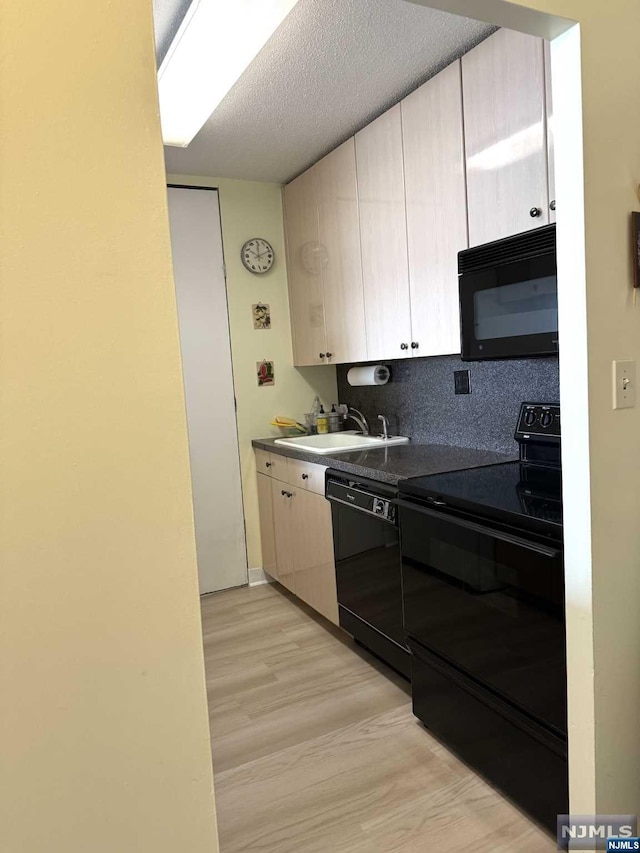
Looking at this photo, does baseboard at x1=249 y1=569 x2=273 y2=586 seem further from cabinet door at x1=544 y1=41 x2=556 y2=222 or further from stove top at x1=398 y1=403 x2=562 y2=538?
cabinet door at x1=544 y1=41 x2=556 y2=222

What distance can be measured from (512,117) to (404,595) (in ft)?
5.50

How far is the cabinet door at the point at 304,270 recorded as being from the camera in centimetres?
340

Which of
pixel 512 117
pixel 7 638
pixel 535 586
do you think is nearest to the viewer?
pixel 7 638

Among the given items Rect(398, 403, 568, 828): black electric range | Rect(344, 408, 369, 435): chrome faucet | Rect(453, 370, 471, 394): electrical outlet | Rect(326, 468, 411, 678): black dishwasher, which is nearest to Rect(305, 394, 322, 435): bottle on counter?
Rect(344, 408, 369, 435): chrome faucet

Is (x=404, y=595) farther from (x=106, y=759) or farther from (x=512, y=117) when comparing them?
(x=512, y=117)

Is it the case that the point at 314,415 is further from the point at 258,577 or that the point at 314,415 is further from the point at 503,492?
→ the point at 503,492

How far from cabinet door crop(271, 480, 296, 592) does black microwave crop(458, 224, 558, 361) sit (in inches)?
57.5

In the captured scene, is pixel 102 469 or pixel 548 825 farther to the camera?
pixel 548 825

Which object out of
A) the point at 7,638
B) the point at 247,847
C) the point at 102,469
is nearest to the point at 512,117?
the point at 102,469

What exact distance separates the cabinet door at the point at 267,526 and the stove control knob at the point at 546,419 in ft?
5.83

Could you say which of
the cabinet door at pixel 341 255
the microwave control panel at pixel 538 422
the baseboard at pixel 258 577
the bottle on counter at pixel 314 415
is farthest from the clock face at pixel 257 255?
the microwave control panel at pixel 538 422

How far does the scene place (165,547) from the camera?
92 cm

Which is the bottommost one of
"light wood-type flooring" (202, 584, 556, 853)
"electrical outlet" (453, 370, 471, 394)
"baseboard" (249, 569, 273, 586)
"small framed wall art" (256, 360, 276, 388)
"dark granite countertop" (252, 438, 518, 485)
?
"light wood-type flooring" (202, 584, 556, 853)

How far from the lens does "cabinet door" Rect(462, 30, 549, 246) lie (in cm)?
188
